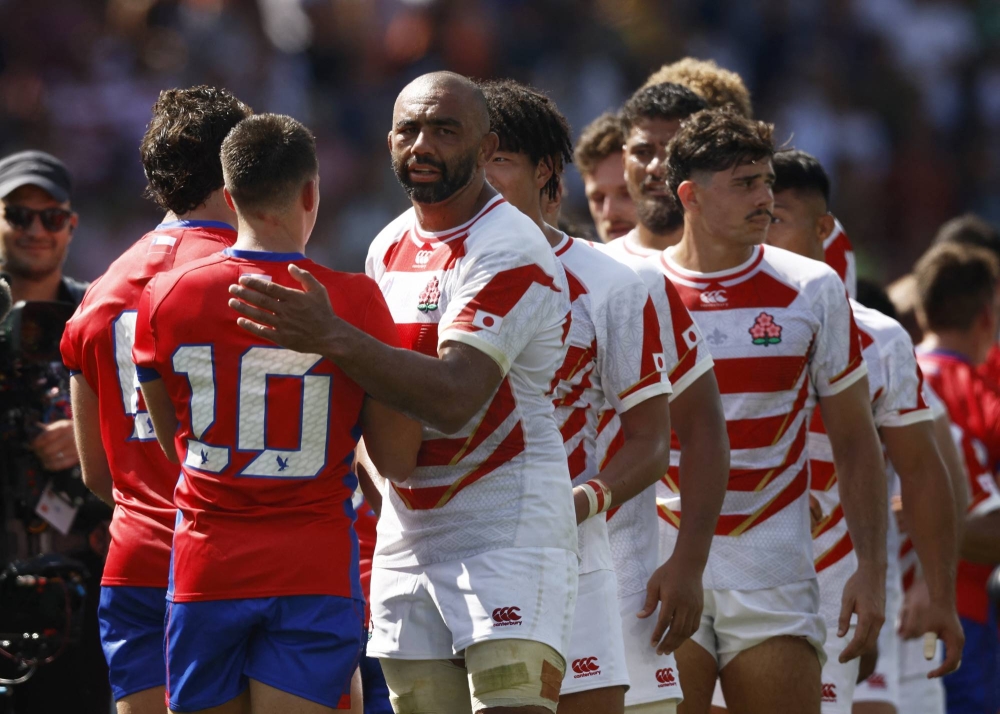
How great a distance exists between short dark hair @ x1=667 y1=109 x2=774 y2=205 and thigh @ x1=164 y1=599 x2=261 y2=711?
236 centimetres

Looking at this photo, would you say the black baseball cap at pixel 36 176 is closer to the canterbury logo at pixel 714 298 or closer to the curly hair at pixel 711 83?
the curly hair at pixel 711 83

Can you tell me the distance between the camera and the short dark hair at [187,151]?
414 cm

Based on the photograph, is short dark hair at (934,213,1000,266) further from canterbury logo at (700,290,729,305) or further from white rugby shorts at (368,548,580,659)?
white rugby shorts at (368,548,580,659)

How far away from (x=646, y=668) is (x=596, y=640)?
0.40 metres

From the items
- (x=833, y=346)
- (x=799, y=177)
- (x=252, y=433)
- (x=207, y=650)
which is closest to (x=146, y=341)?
(x=252, y=433)

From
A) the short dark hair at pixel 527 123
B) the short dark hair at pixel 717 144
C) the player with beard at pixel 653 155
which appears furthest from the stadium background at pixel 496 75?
the short dark hair at pixel 527 123

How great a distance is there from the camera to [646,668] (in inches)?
165

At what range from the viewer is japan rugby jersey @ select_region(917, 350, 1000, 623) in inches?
279

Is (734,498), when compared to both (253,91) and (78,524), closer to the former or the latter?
(78,524)

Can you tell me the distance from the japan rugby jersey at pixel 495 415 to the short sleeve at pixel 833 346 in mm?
1338

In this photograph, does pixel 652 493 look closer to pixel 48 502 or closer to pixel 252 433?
pixel 252 433

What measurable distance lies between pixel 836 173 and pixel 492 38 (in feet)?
11.6

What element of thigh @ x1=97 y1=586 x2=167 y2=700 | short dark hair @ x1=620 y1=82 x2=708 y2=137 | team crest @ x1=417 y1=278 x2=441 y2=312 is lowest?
thigh @ x1=97 y1=586 x2=167 y2=700

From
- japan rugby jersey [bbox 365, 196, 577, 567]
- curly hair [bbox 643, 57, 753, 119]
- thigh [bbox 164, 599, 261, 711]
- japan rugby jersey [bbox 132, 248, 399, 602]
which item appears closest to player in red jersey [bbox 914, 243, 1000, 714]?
curly hair [bbox 643, 57, 753, 119]
